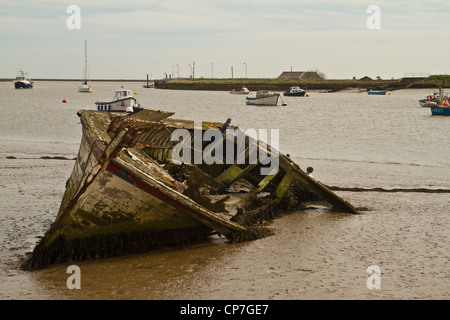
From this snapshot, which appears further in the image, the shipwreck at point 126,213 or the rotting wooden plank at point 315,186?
the rotting wooden plank at point 315,186

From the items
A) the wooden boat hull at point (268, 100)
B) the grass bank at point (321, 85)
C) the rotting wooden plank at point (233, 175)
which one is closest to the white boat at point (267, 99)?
the wooden boat hull at point (268, 100)

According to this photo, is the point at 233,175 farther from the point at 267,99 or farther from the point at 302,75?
the point at 302,75

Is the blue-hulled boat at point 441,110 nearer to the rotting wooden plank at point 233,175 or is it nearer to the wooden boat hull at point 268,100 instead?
the wooden boat hull at point 268,100

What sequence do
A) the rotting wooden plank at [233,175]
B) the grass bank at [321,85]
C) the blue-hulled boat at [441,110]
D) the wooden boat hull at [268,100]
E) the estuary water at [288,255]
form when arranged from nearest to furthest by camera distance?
the estuary water at [288,255]
the rotting wooden plank at [233,175]
the blue-hulled boat at [441,110]
the wooden boat hull at [268,100]
the grass bank at [321,85]

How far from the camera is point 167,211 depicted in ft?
25.0

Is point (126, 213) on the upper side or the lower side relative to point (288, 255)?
upper

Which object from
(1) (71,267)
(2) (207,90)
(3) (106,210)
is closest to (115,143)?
(3) (106,210)

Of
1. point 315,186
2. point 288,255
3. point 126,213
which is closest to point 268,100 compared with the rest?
point 315,186

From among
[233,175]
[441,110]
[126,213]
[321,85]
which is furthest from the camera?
[321,85]

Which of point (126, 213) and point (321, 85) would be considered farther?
point (321, 85)

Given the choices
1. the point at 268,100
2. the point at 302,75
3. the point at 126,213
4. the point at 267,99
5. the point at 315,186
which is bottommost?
the point at 315,186

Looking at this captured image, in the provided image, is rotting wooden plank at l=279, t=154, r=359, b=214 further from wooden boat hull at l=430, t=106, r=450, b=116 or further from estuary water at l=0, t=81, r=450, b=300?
wooden boat hull at l=430, t=106, r=450, b=116
